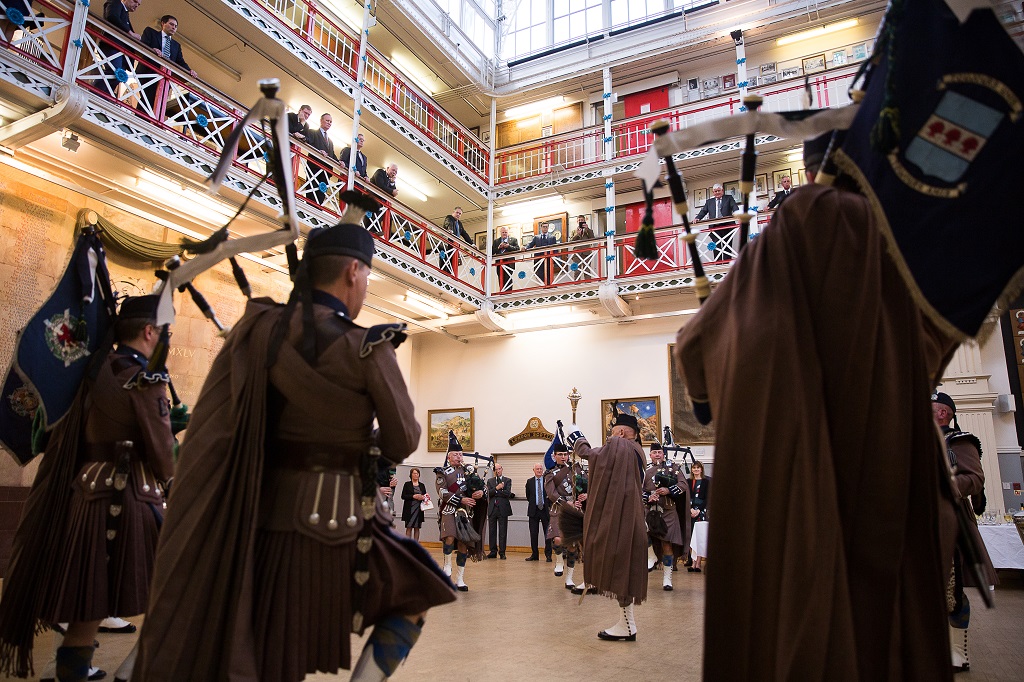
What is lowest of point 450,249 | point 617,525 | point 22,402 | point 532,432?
point 617,525

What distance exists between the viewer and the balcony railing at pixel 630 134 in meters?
13.7

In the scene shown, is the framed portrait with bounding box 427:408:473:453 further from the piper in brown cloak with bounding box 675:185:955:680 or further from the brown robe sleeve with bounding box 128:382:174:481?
the piper in brown cloak with bounding box 675:185:955:680

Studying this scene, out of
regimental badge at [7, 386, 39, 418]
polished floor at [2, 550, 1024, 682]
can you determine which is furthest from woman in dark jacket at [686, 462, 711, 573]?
regimental badge at [7, 386, 39, 418]

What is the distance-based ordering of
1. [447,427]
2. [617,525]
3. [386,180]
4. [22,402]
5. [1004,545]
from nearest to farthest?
1. [22,402]
2. [617,525]
3. [1004,545]
4. [386,180]
5. [447,427]

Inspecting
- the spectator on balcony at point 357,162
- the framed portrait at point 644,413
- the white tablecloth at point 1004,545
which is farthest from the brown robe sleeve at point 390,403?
the framed portrait at point 644,413

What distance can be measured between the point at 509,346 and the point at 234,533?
14425 mm

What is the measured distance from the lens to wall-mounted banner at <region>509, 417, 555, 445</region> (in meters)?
15.3

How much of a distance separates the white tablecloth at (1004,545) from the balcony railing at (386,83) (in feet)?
43.1

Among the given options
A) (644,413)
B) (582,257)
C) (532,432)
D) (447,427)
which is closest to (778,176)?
(582,257)

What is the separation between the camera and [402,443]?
2186 mm

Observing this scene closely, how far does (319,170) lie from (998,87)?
11318 millimetres

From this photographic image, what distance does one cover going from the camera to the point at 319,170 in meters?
11.5

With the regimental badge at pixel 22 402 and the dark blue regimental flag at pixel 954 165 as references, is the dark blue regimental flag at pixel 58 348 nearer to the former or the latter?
the regimental badge at pixel 22 402

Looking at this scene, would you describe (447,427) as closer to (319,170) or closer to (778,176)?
(319,170)
